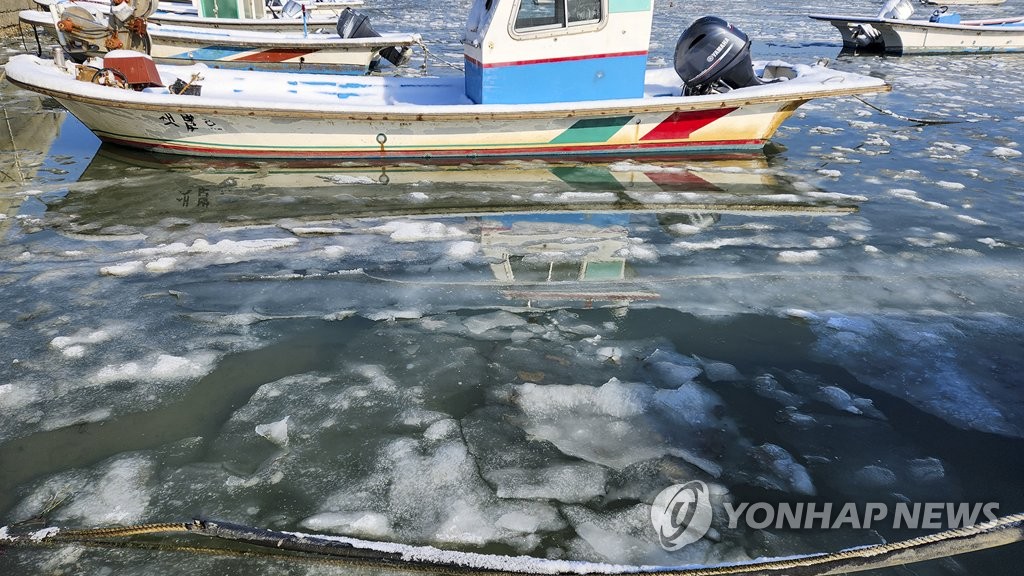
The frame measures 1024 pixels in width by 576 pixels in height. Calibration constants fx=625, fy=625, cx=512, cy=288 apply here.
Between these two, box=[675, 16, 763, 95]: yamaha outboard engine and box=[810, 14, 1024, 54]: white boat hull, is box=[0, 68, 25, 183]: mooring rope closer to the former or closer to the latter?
box=[675, 16, 763, 95]: yamaha outboard engine

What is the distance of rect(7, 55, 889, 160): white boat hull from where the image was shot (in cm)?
674

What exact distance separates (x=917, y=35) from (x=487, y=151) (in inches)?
602

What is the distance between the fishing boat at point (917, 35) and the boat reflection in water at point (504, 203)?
12.2m

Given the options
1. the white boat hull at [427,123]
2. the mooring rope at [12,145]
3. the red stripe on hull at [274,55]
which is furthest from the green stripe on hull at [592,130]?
the red stripe on hull at [274,55]

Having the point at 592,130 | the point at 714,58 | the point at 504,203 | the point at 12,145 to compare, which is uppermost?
the point at 714,58

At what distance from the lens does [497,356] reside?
3656 millimetres

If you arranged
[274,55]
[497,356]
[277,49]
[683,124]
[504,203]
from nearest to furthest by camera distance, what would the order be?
[497,356]
[504,203]
[683,124]
[277,49]
[274,55]

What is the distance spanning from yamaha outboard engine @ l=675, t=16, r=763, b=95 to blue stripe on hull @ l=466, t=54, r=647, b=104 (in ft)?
2.39

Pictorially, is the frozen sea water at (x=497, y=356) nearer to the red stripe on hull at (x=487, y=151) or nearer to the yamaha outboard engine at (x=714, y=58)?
the red stripe on hull at (x=487, y=151)

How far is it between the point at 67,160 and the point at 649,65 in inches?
332

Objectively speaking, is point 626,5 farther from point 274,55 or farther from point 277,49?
point 274,55

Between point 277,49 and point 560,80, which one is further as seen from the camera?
point 277,49

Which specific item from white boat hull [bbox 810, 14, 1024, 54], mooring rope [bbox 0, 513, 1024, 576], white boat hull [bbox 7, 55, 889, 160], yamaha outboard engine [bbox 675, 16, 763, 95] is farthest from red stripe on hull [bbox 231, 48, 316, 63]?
white boat hull [bbox 810, 14, 1024, 54]

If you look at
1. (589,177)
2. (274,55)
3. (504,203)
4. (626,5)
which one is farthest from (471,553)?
(274,55)
